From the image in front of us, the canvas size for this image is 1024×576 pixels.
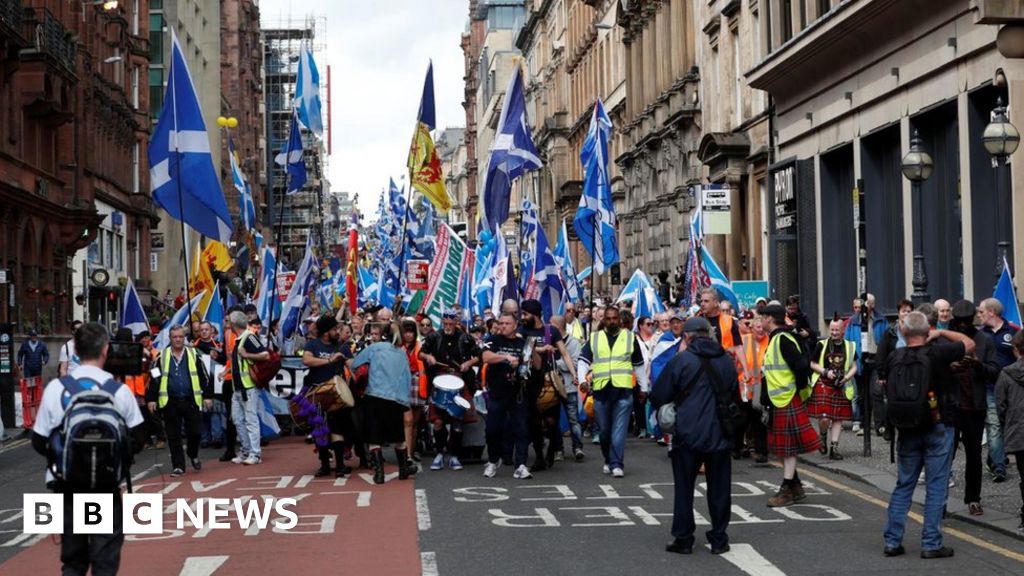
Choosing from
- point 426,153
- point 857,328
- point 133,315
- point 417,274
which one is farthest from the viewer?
point 417,274

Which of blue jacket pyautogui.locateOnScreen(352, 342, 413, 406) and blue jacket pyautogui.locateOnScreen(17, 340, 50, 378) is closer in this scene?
blue jacket pyautogui.locateOnScreen(352, 342, 413, 406)

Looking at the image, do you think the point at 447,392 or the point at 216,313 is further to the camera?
the point at 216,313

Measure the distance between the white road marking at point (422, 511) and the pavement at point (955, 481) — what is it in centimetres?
434

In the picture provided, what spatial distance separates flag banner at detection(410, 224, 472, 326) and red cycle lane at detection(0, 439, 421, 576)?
1034 centimetres

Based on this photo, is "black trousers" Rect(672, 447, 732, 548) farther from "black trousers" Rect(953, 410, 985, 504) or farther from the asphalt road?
"black trousers" Rect(953, 410, 985, 504)

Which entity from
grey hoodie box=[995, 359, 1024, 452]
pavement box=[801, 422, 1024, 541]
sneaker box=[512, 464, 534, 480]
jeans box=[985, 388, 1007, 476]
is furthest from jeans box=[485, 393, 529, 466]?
grey hoodie box=[995, 359, 1024, 452]

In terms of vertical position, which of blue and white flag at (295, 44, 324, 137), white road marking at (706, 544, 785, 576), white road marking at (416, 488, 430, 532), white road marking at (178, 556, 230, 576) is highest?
blue and white flag at (295, 44, 324, 137)

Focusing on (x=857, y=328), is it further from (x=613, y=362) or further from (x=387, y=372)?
(x=387, y=372)

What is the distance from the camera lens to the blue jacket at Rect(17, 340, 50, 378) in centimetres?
3391

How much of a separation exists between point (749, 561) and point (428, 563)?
2.22 metres

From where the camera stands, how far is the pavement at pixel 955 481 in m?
13.1

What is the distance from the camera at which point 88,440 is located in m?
8.88

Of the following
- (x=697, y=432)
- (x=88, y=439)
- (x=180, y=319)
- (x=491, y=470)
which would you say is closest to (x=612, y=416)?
(x=491, y=470)

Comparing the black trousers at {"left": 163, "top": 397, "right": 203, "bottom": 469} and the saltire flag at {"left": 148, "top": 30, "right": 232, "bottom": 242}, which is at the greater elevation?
the saltire flag at {"left": 148, "top": 30, "right": 232, "bottom": 242}
